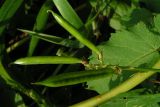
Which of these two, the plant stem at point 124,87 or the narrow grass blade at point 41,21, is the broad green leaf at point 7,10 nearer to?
the narrow grass blade at point 41,21

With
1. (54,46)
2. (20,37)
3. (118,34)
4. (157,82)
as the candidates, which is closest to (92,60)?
(118,34)

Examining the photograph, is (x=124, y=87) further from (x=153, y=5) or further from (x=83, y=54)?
(x=153, y=5)

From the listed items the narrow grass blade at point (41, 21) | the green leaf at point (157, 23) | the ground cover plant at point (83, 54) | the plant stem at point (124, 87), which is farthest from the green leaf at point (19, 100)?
the green leaf at point (157, 23)

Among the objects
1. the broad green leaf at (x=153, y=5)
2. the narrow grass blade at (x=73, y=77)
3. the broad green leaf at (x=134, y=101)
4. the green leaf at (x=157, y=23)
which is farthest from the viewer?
the broad green leaf at (x=153, y=5)

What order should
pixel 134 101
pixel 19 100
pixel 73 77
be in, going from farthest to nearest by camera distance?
pixel 19 100
pixel 134 101
pixel 73 77

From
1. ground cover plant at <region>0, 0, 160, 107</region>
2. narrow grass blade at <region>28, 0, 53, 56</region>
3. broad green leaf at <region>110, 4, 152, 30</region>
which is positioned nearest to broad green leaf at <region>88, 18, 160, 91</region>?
ground cover plant at <region>0, 0, 160, 107</region>

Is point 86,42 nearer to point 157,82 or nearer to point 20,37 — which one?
point 157,82

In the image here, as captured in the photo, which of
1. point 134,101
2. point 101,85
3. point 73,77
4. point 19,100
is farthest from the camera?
point 19,100

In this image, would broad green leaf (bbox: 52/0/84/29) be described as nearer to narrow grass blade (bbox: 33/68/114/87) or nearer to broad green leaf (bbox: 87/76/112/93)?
broad green leaf (bbox: 87/76/112/93)

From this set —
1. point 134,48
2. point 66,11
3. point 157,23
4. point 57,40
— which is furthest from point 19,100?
point 157,23
